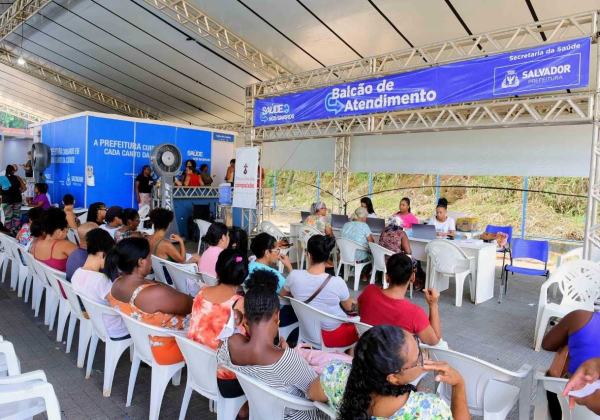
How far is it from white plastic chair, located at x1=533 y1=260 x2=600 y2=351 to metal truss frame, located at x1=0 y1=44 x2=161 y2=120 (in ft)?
46.2

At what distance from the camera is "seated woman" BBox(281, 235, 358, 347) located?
261 centimetres

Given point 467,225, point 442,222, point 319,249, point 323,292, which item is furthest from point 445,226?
point 323,292

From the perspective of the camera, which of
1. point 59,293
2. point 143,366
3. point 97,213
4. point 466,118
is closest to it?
point 143,366

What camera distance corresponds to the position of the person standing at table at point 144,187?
927 centimetres

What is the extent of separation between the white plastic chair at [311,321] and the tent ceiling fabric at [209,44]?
5061 millimetres

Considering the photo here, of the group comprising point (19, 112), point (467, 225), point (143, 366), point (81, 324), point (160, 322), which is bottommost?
point (143, 366)

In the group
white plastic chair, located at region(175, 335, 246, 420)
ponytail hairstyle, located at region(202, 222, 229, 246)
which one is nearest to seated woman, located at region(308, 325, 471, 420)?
white plastic chair, located at region(175, 335, 246, 420)

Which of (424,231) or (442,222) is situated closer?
(424,231)

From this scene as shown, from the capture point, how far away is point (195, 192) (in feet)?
32.4

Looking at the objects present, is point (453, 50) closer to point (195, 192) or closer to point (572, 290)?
point (572, 290)

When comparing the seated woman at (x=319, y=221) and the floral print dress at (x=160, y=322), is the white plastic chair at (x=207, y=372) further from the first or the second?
the seated woman at (x=319, y=221)

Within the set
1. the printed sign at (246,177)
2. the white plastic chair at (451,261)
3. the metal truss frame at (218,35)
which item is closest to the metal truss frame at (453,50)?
the metal truss frame at (218,35)

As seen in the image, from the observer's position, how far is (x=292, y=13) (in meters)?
6.89

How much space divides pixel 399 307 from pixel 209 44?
8.13 m
